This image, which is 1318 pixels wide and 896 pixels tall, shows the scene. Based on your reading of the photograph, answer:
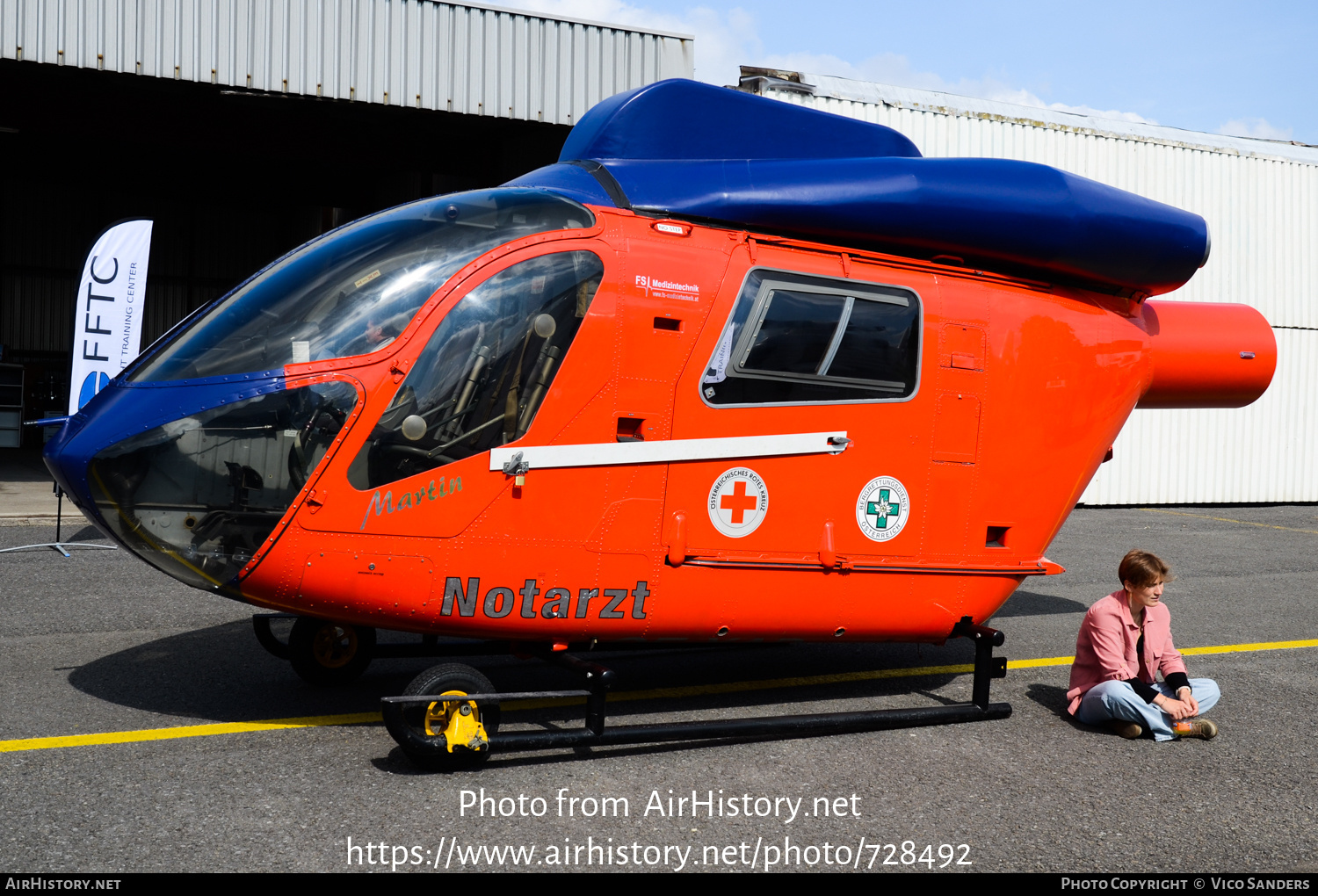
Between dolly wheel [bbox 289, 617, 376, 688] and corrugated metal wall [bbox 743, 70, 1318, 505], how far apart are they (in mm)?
11694

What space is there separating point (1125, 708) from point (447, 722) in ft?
10.4

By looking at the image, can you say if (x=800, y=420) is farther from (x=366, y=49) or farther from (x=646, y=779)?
(x=366, y=49)

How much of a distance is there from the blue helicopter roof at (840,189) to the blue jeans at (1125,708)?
2.14m

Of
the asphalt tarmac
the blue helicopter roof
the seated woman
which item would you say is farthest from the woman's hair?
the blue helicopter roof

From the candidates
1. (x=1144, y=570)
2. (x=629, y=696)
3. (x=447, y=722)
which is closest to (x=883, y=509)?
(x=1144, y=570)

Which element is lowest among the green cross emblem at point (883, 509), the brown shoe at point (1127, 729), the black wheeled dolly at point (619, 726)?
the brown shoe at point (1127, 729)

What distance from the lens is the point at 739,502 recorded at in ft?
15.5

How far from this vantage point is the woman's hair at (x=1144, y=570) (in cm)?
503

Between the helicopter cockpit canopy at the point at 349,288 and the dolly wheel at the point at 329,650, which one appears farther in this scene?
the dolly wheel at the point at 329,650

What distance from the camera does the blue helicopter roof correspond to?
16.0 ft

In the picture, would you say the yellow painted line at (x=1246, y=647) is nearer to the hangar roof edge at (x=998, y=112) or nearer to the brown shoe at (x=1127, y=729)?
the brown shoe at (x=1127, y=729)

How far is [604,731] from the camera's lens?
14.8 feet

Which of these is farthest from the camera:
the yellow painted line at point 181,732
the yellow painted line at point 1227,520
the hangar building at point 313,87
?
the yellow painted line at point 1227,520

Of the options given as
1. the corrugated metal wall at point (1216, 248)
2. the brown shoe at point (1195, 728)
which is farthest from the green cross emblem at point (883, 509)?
the corrugated metal wall at point (1216, 248)
